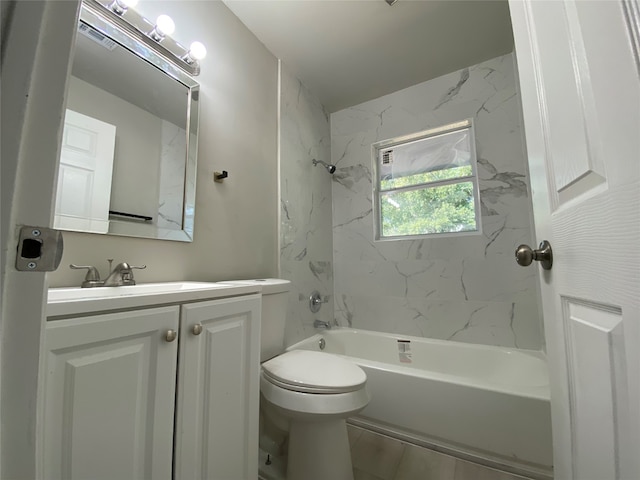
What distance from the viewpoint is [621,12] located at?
0.34 meters

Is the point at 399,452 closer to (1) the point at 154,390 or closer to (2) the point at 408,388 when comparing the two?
(2) the point at 408,388

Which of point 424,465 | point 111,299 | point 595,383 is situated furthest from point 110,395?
point 424,465

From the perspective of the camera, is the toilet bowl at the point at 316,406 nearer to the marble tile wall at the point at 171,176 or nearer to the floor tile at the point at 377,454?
the floor tile at the point at 377,454

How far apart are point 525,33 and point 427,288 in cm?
171

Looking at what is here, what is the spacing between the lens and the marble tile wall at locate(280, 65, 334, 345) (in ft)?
6.33

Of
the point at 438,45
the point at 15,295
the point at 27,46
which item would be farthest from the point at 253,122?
the point at 15,295

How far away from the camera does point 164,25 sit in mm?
1174

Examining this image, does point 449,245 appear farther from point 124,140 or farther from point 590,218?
point 124,140

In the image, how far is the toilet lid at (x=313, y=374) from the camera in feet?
3.39

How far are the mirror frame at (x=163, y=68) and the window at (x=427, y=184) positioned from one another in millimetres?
1585

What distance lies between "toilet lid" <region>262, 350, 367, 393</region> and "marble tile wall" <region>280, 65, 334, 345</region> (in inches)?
22.5

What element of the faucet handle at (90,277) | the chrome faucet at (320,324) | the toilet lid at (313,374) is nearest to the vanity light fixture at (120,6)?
the faucet handle at (90,277)

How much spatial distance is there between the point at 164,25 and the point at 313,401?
67.9 inches

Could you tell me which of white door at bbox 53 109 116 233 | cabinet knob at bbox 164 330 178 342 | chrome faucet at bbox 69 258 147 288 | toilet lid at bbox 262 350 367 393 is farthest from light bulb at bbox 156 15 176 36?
toilet lid at bbox 262 350 367 393
